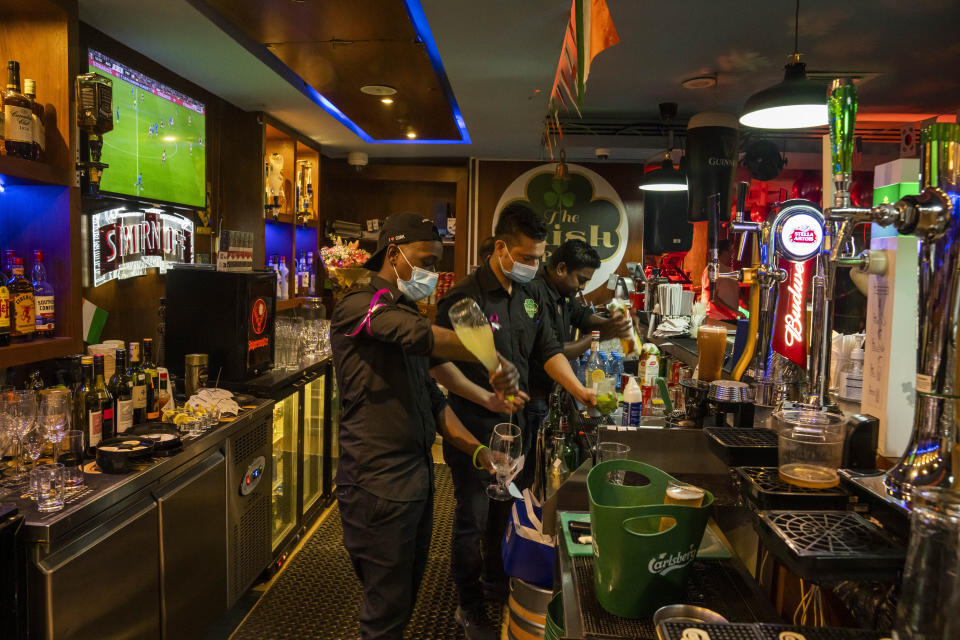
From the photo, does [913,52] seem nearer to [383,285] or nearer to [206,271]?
[383,285]

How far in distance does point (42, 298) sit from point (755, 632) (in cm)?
255

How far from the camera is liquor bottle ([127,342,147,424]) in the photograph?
8.79 feet

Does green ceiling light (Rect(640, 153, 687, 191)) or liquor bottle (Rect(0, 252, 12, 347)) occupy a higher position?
green ceiling light (Rect(640, 153, 687, 191))

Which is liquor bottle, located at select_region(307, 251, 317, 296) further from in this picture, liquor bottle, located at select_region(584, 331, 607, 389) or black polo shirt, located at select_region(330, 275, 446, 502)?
black polo shirt, located at select_region(330, 275, 446, 502)

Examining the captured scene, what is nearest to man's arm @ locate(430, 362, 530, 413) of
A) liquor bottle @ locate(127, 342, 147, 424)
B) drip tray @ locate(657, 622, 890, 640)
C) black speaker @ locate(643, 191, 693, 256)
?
liquor bottle @ locate(127, 342, 147, 424)

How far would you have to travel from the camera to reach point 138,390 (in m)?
2.69

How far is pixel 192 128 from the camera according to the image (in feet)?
12.8

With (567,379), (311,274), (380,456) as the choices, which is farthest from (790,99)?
(311,274)

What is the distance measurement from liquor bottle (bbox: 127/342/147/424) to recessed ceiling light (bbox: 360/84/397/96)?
6.56 ft

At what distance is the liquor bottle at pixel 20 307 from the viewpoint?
2275 mm

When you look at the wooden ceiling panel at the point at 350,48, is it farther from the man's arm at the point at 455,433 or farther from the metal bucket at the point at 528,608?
the metal bucket at the point at 528,608

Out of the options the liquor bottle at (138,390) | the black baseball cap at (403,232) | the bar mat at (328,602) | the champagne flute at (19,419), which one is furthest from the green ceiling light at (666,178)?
the champagne flute at (19,419)

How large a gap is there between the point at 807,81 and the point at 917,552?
2394 mm

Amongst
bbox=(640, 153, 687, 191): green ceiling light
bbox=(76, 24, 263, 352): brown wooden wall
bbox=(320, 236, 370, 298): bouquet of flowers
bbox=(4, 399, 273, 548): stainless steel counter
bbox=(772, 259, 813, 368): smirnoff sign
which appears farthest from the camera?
bbox=(320, 236, 370, 298): bouquet of flowers
